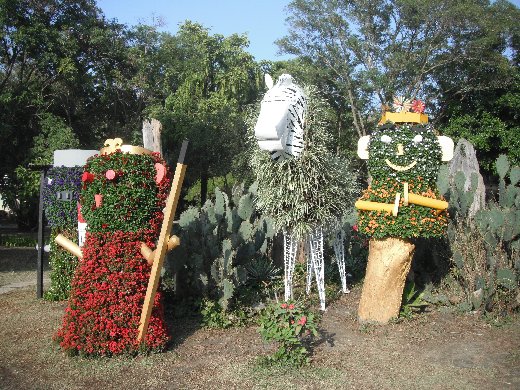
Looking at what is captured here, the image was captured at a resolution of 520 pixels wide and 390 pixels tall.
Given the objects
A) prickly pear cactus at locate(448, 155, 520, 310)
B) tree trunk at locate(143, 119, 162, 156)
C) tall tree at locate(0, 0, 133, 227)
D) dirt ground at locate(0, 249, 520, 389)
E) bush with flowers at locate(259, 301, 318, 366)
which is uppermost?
tall tree at locate(0, 0, 133, 227)

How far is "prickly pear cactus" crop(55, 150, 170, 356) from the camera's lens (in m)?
5.11

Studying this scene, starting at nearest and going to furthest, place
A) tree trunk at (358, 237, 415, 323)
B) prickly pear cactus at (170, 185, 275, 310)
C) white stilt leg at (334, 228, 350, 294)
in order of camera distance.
A: tree trunk at (358, 237, 415, 323), prickly pear cactus at (170, 185, 275, 310), white stilt leg at (334, 228, 350, 294)

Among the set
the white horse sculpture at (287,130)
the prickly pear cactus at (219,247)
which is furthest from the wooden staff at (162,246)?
the prickly pear cactus at (219,247)

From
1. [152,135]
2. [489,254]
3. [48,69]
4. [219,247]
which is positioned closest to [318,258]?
[219,247]

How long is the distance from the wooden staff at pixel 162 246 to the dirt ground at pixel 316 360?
418mm

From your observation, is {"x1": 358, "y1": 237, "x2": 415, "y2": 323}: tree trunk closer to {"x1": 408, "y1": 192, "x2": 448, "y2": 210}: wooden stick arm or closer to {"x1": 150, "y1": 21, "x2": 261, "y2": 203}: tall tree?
{"x1": 408, "y1": 192, "x2": 448, "y2": 210}: wooden stick arm

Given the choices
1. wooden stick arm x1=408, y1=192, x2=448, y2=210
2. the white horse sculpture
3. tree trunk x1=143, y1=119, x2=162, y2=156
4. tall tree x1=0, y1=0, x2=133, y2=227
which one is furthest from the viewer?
tall tree x1=0, y1=0, x2=133, y2=227

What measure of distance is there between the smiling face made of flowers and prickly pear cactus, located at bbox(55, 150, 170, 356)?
103 inches

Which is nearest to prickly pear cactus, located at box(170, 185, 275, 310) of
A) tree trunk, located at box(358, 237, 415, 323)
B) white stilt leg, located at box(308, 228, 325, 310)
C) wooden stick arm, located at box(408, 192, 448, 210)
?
white stilt leg, located at box(308, 228, 325, 310)

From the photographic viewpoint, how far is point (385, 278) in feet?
20.5

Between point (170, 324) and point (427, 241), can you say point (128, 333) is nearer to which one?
point (170, 324)

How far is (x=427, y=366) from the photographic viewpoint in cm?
510

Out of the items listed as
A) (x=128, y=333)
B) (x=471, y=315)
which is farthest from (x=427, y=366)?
(x=128, y=333)

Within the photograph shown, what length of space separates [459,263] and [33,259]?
10.4m
